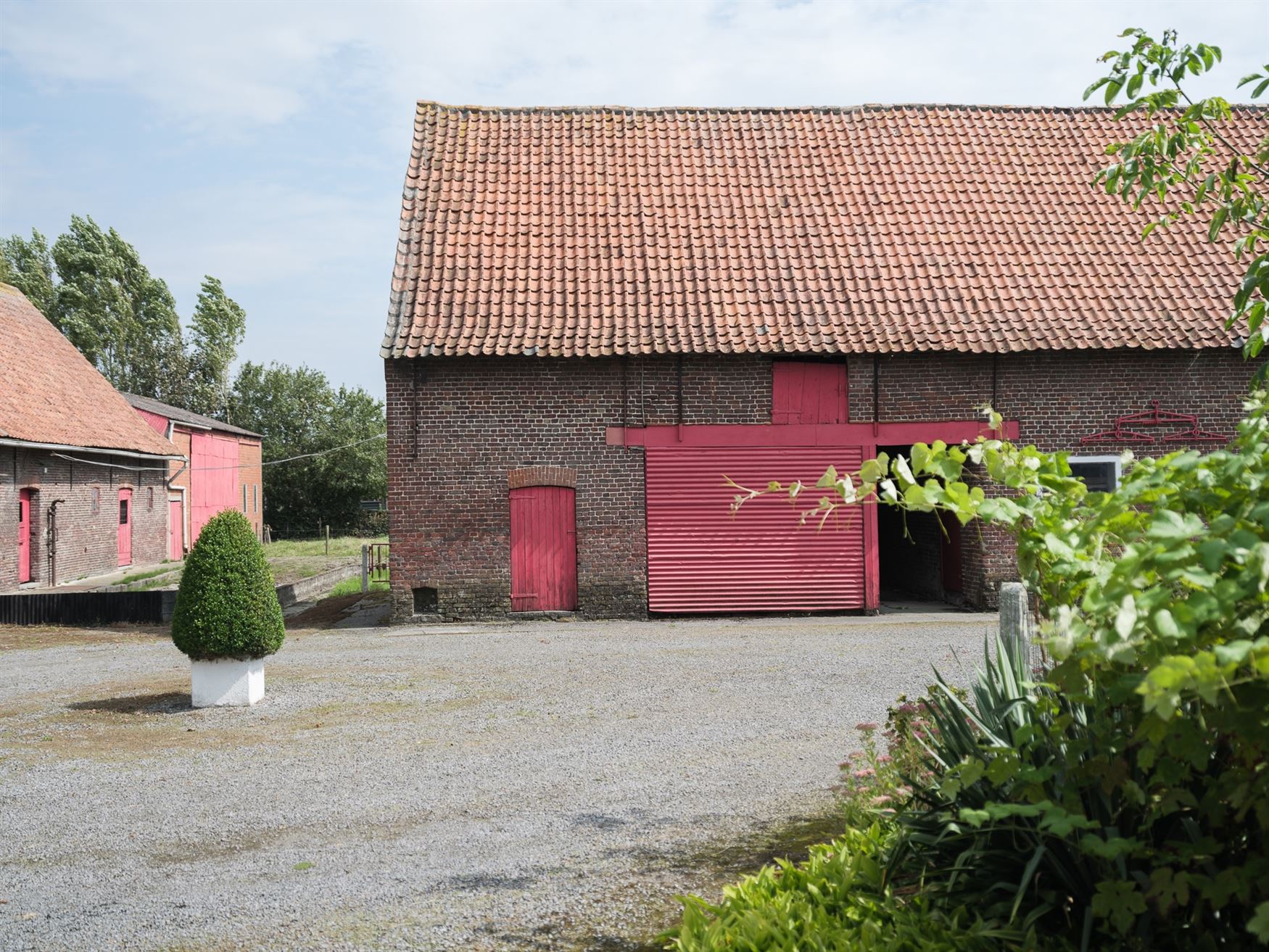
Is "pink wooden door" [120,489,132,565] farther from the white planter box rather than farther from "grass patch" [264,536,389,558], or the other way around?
the white planter box

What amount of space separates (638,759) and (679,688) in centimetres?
274

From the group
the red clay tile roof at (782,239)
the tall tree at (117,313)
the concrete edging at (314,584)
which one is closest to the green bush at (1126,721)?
the red clay tile roof at (782,239)

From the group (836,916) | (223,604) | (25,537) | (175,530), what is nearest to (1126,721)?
(836,916)

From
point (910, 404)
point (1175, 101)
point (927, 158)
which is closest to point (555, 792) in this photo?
point (1175, 101)

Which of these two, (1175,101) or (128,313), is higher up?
(128,313)

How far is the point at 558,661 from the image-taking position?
39.6 feet

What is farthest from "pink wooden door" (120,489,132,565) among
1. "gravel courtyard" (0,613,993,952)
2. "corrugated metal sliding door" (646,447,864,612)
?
"corrugated metal sliding door" (646,447,864,612)

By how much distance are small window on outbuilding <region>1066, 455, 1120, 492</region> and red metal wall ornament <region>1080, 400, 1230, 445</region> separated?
25 cm

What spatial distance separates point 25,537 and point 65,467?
2016 mm

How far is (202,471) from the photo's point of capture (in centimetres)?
3762

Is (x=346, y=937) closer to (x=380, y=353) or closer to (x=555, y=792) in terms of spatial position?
(x=555, y=792)

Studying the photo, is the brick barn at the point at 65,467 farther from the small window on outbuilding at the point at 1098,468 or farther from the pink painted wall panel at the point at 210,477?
the small window on outbuilding at the point at 1098,468

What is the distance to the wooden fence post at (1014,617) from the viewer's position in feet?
17.8

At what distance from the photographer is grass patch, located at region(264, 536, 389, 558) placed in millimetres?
36531
